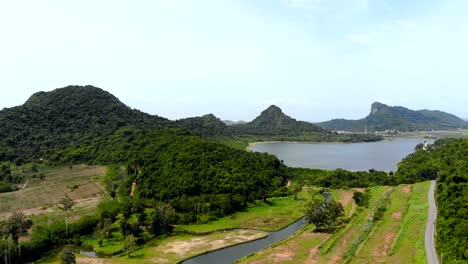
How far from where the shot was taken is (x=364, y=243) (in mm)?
51906

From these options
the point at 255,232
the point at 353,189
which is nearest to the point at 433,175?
the point at 353,189

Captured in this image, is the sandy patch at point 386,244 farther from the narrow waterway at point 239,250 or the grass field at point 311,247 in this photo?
the narrow waterway at point 239,250

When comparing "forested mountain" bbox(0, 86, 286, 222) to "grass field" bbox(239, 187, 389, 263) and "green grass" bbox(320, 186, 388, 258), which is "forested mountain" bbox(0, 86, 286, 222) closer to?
"grass field" bbox(239, 187, 389, 263)

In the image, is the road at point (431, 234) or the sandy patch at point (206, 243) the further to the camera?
the sandy patch at point (206, 243)

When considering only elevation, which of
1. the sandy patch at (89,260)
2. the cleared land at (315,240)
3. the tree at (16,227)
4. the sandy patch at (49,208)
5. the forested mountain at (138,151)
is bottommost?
the sandy patch at (89,260)

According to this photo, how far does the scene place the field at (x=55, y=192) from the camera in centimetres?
6869

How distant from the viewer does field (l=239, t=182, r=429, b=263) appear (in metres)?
47.2

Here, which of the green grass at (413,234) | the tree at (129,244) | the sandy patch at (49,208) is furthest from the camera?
the sandy patch at (49,208)

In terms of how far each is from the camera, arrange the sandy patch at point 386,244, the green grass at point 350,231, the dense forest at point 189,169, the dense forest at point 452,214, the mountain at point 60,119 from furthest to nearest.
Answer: the mountain at point 60,119, the dense forest at point 189,169, the green grass at point 350,231, the sandy patch at point 386,244, the dense forest at point 452,214

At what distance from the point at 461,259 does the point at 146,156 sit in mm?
73336

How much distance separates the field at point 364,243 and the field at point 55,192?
3831 cm

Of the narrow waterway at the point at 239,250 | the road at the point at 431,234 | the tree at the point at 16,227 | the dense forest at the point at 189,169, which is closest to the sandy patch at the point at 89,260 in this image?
the tree at the point at 16,227

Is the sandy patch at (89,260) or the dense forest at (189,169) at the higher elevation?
the dense forest at (189,169)

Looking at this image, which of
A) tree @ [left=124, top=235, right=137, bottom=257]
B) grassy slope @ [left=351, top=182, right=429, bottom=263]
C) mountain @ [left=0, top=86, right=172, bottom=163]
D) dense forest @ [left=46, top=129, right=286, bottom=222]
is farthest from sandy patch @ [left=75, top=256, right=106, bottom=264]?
mountain @ [left=0, top=86, right=172, bottom=163]
